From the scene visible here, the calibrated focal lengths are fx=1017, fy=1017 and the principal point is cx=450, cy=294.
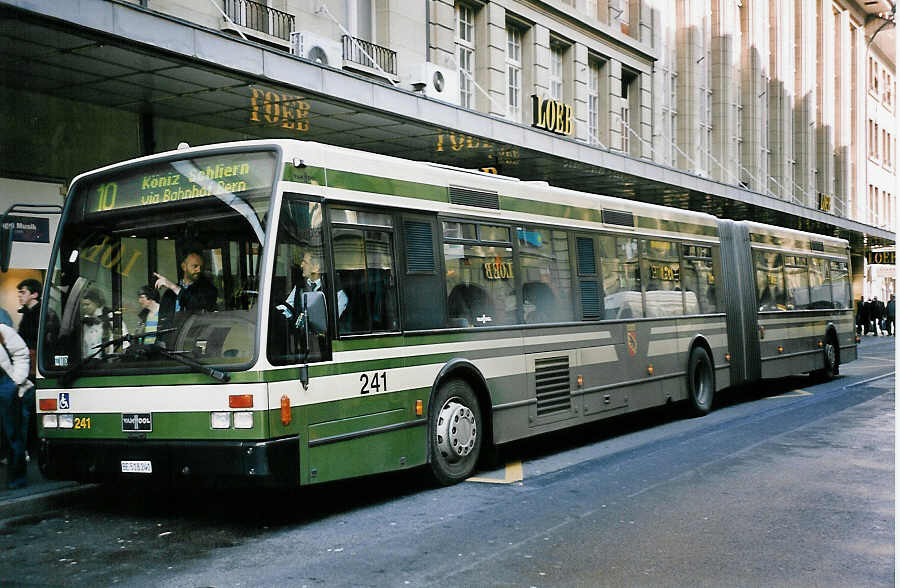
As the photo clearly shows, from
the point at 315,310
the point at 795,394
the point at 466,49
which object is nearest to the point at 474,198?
the point at 315,310

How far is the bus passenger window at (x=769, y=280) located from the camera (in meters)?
17.1

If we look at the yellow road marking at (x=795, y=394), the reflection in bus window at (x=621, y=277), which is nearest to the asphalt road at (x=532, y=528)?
the reflection in bus window at (x=621, y=277)

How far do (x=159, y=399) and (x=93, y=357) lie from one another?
2.57ft

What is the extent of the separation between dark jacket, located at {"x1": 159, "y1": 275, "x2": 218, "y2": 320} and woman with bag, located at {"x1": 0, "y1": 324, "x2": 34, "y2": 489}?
2190 millimetres

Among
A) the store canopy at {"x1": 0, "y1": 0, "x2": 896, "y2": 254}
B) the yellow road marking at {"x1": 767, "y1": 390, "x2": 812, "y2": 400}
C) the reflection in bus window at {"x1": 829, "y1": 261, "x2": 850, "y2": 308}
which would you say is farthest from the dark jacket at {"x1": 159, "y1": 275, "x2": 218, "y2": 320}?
the reflection in bus window at {"x1": 829, "y1": 261, "x2": 850, "y2": 308}

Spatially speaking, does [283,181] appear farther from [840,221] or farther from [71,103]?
[840,221]

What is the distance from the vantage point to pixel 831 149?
51.6 meters

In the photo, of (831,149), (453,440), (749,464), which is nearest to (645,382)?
(749,464)

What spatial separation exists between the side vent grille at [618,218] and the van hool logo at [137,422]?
6612mm

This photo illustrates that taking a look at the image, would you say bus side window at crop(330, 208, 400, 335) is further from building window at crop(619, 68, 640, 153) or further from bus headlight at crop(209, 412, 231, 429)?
building window at crop(619, 68, 640, 153)

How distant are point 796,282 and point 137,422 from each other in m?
14.2

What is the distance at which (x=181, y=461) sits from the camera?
7.32 metres

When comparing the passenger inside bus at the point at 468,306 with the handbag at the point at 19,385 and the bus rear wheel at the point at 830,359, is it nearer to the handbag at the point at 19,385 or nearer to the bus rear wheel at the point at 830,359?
the handbag at the point at 19,385

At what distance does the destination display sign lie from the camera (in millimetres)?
7520
